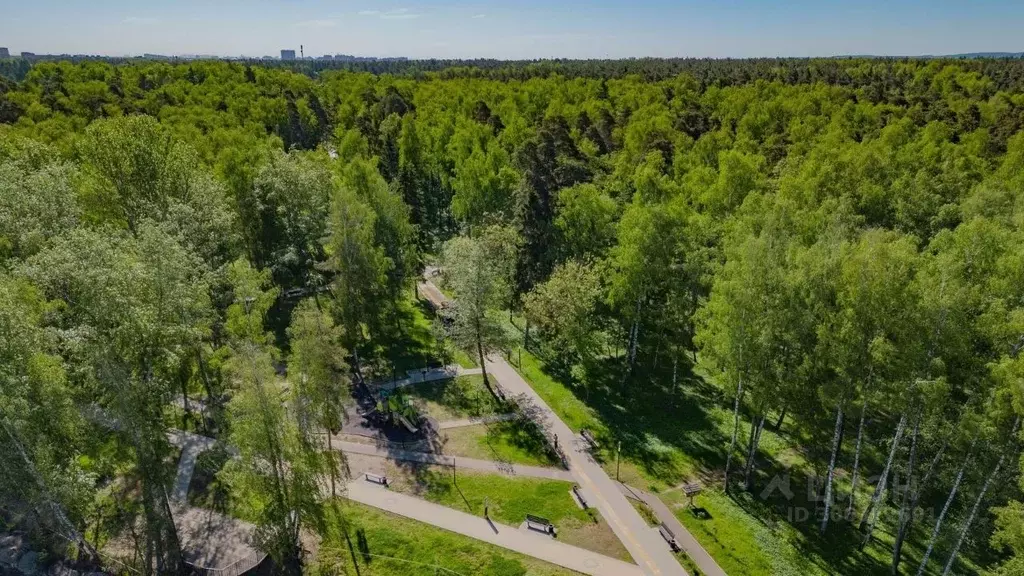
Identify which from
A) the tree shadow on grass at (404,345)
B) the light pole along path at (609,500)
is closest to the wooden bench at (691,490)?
the light pole along path at (609,500)

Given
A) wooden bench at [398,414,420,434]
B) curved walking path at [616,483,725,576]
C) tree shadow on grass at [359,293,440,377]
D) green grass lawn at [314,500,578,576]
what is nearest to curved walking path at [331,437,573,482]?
wooden bench at [398,414,420,434]

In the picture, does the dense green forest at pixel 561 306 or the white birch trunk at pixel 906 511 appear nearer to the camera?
the dense green forest at pixel 561 306

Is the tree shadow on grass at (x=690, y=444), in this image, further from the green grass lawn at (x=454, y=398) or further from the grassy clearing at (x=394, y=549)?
the grassy clearing at (x=394, y=549)

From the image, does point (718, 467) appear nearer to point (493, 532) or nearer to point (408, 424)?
point (493, 532)

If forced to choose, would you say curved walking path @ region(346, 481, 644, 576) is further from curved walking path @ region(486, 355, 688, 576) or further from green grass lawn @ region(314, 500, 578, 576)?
curved walking path @ region(486, 355, 688, 576)

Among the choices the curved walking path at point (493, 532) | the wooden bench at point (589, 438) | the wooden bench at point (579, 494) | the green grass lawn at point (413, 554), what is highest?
the wooden bench at point (589, 438)
